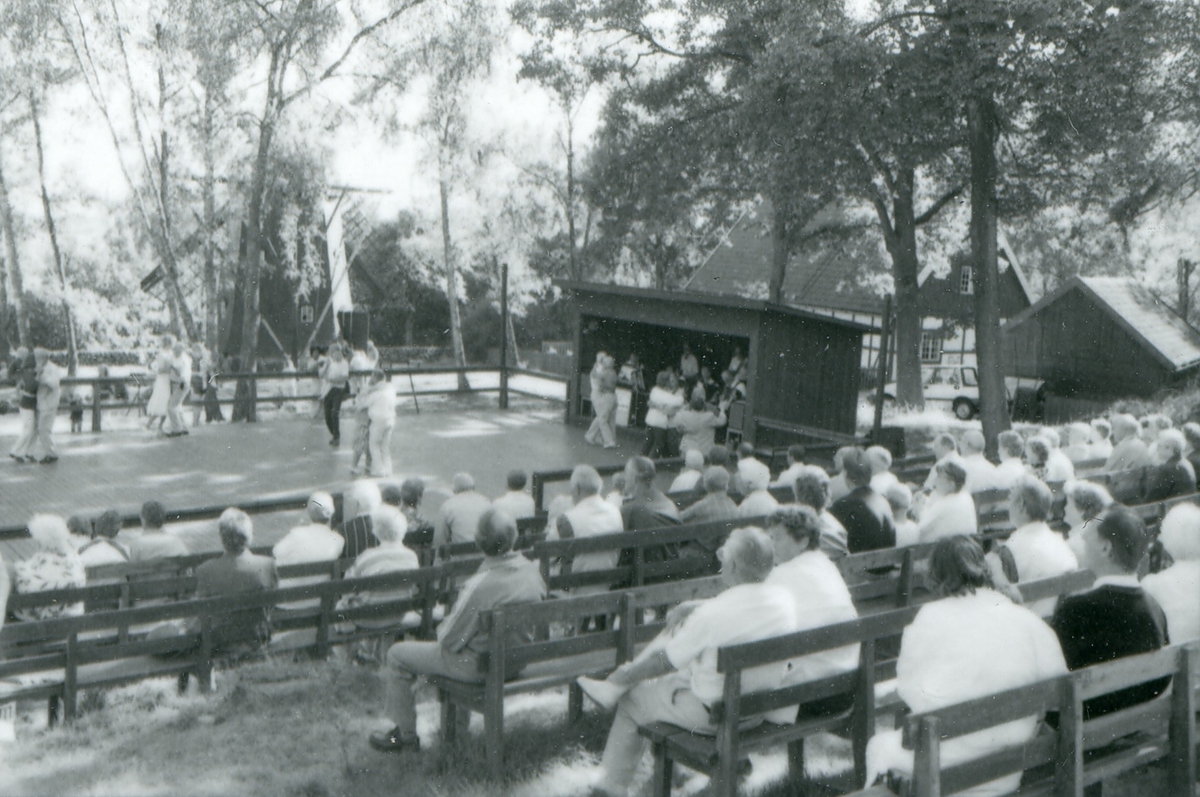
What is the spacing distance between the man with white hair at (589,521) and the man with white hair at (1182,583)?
3.45m

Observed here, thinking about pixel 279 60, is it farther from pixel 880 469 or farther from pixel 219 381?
pixel 880 469

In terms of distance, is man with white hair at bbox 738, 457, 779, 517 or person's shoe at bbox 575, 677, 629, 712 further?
man with white hair at bbox 738, 457, 779, 517

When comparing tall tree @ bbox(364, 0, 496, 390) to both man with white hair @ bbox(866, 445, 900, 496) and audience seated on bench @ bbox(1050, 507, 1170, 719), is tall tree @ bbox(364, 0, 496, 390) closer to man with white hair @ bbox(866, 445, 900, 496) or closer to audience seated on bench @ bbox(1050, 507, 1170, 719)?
man with white hair @ bbox(866, 445, 900, 496)

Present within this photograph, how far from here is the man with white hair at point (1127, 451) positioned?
411 inches

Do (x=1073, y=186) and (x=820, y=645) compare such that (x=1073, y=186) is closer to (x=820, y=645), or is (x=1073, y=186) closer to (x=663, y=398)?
(x=663, y=398)

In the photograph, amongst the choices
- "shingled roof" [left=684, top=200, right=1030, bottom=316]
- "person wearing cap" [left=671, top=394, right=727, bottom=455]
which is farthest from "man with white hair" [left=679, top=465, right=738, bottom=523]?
"shingled roof" [left=684, top=200, right=1030, bottom=316]

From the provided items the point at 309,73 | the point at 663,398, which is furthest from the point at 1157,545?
the point at 309,73

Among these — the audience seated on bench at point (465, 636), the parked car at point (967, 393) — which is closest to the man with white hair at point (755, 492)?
the audience seated on bench at point (465, 636)

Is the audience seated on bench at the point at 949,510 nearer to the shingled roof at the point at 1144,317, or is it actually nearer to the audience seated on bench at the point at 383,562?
the audience seated on bench at the point at 383,562

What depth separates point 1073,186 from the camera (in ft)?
72.0

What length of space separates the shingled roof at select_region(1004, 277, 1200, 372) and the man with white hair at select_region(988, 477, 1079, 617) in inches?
1253

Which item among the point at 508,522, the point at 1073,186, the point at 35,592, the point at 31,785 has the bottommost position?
the point at 31,785

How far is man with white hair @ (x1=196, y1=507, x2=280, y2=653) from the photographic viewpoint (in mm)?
6656

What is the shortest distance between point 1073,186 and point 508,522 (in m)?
19.1
